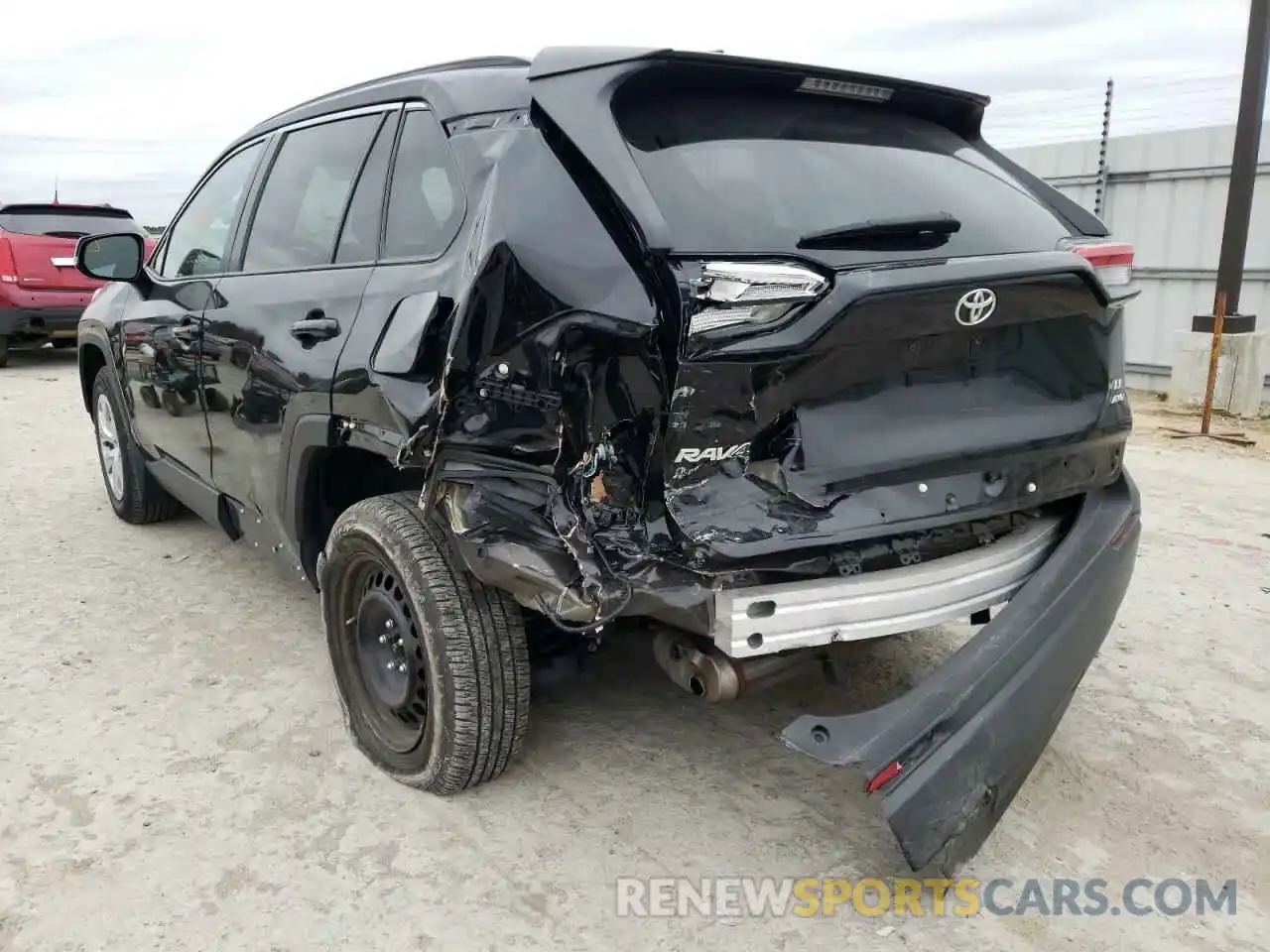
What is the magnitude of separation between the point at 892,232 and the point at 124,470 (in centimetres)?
417

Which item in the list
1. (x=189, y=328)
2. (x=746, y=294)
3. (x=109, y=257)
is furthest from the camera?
(x=109, y=257)

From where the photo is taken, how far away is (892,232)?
90.7 inches

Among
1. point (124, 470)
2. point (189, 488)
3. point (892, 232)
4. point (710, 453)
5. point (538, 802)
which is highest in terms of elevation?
point (892, 232)

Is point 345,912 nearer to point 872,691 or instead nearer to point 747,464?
point 747,464

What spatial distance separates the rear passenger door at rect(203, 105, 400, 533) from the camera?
291 centimetres

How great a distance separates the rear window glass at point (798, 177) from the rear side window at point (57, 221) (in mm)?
10246

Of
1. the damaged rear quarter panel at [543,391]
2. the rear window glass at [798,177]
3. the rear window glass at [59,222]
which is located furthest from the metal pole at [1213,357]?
the rear window glass at [59,222]

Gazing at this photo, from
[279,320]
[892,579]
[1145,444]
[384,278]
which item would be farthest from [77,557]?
[1145,444]

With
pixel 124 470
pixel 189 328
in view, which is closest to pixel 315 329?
pixel 189 328

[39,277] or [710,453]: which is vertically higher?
[710,453]

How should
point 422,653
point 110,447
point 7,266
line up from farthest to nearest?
point 7,266 < point 110,447 < point 422,653

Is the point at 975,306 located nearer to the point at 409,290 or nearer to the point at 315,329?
the point at 409,290

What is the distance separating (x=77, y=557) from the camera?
15.5 ft

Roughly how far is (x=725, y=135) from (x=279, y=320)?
1512 mm
